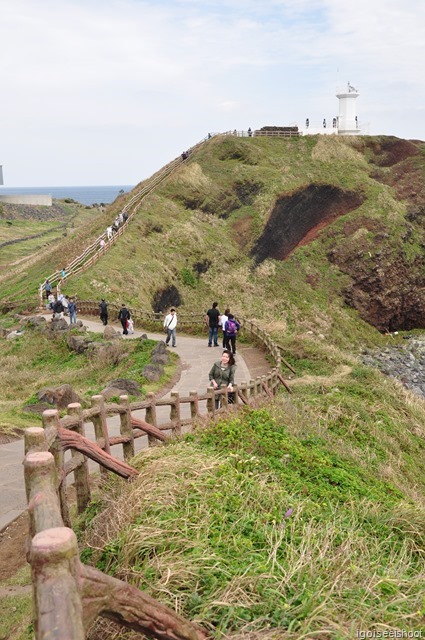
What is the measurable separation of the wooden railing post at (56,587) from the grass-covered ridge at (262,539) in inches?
77.7

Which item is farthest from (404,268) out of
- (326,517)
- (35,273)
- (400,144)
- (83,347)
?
(326,517)

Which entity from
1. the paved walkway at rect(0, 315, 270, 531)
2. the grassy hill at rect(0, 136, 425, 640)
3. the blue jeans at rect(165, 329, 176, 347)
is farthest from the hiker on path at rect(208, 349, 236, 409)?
the blue jeans at rect(165, 329, 176, 347)

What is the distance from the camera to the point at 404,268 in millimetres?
47062

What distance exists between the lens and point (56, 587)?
268 centimetres

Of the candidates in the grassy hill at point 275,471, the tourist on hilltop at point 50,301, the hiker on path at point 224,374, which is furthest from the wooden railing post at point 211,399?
the tourist on hilltop at point 50,301

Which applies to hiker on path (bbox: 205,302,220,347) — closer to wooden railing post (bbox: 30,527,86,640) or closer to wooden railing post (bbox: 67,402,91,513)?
wooden railing post (bbox: 67,402,91,513)

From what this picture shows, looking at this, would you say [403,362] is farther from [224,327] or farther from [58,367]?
[58,367]

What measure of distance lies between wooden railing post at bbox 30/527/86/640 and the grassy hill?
1955 millimetres

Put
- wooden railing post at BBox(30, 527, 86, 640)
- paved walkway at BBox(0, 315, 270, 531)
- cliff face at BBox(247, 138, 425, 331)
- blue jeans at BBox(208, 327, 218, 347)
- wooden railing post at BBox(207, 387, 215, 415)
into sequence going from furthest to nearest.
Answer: cliff face at BBox(247, 138, 425, 331)
blue jeans at BBox(208, 327, 218, 347)
wooden railing post at BBox(207, 387, 215, 415)
paved walkway at BBox(0, 315, 270, 531)
wooden railing post at BBox(30, 527, 86, 640)

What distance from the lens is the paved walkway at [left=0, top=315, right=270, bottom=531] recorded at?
864cm

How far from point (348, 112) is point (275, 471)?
62.3 m

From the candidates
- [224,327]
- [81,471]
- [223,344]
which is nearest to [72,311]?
[223,344]

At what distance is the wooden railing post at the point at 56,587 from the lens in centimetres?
258

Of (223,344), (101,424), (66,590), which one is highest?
(66,590)
